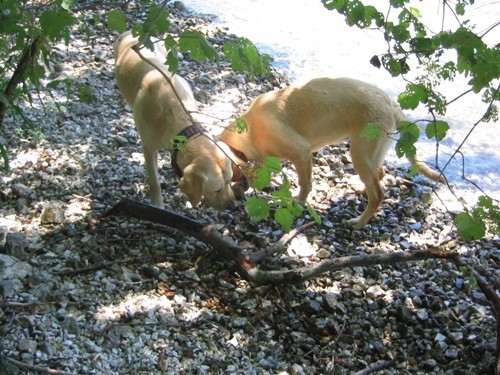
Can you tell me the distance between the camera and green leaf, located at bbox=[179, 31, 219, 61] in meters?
1.89

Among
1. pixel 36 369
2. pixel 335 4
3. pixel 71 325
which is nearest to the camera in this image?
pixel 335 4

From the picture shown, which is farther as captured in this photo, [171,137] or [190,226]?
[171,137]

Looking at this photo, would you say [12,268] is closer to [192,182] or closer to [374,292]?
[192,182]

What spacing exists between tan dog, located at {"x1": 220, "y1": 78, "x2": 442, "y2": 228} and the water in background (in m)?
1.00

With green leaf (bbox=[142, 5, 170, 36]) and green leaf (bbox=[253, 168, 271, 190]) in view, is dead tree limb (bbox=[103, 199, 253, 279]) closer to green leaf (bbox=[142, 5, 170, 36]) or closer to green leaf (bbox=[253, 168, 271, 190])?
green leaf (bbox=[253, 168, 271, 190])

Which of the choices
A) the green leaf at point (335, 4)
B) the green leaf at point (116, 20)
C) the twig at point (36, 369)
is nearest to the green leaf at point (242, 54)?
the green leaf at point (335, 4)

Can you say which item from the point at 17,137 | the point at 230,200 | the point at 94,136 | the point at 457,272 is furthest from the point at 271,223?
the point at 17,137

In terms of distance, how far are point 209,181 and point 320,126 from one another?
1209 mm

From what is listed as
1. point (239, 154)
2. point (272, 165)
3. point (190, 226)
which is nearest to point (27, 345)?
point (190, 226)

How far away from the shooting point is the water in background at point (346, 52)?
5727 mm

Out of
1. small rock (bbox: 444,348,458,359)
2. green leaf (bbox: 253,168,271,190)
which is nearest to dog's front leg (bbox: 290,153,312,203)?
small rock (bbox: 444,348,458,359)

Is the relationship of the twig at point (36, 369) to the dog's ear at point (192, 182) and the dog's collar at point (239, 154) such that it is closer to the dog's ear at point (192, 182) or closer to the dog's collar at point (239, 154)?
the dog's ear at point (192, 182)

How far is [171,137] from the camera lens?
3861 millimetres

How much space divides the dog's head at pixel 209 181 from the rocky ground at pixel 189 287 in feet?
0.89
